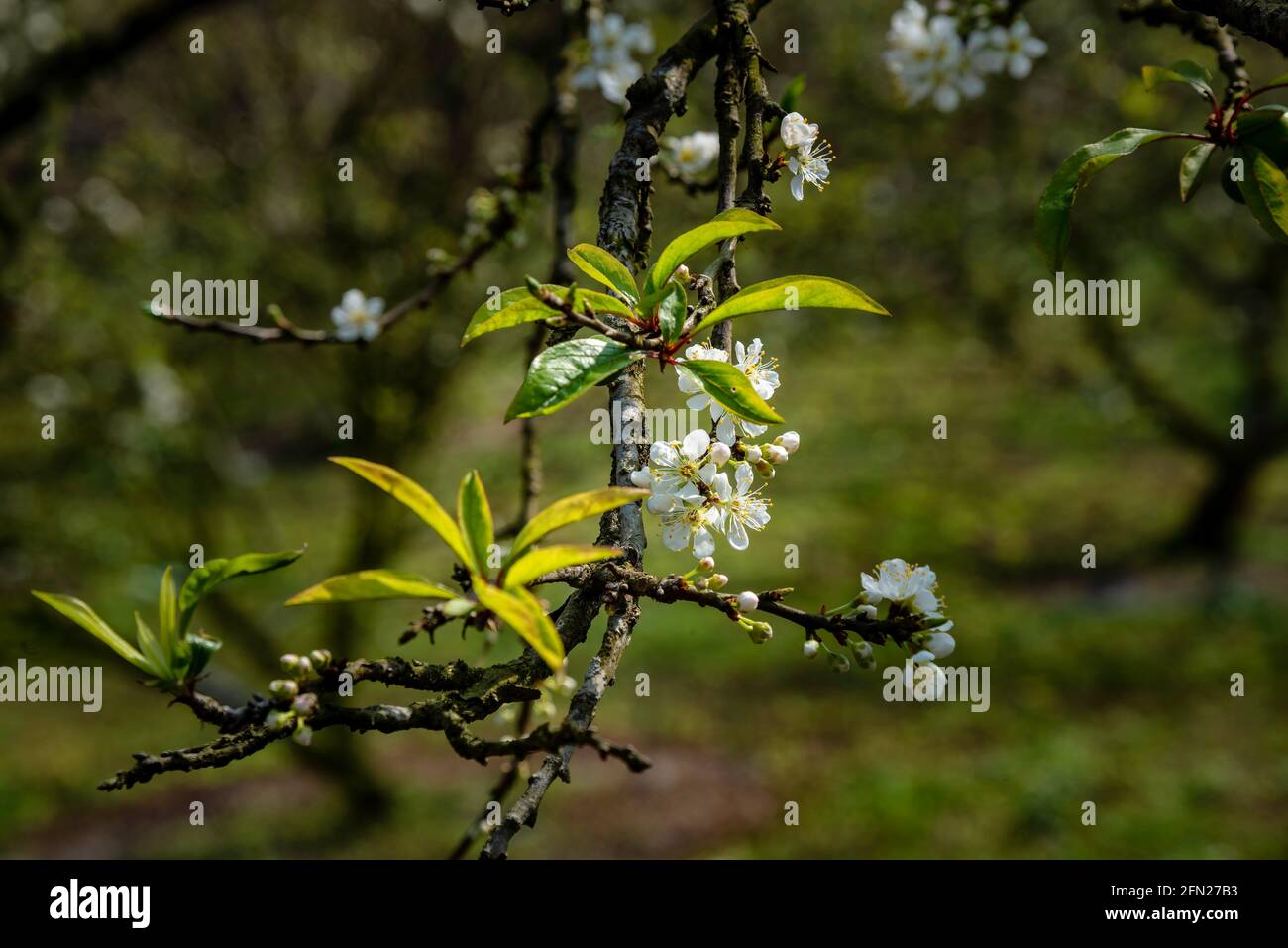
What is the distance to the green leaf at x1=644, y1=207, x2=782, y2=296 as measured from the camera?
2.55ft

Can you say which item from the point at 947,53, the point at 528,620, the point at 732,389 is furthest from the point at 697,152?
the point at 528,620

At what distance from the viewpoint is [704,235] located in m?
0.81

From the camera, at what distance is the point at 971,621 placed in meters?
5.53

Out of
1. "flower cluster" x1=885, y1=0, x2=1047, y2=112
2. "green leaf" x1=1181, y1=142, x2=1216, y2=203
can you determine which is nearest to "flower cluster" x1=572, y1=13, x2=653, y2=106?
"flower cluster" x1=885, y1=0, x2=1047, y2=112

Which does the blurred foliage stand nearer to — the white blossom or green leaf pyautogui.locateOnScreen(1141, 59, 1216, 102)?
the white blossom

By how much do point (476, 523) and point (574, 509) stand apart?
0.09m

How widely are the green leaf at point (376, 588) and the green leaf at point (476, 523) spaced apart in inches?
1.8

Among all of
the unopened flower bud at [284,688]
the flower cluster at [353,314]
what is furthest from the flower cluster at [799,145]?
the flower cluster at [353,314]

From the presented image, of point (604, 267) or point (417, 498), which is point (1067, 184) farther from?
point (417, 498)

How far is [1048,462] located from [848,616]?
23.6ft

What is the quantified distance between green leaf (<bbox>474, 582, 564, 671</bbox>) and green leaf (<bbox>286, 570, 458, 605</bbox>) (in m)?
0.05
